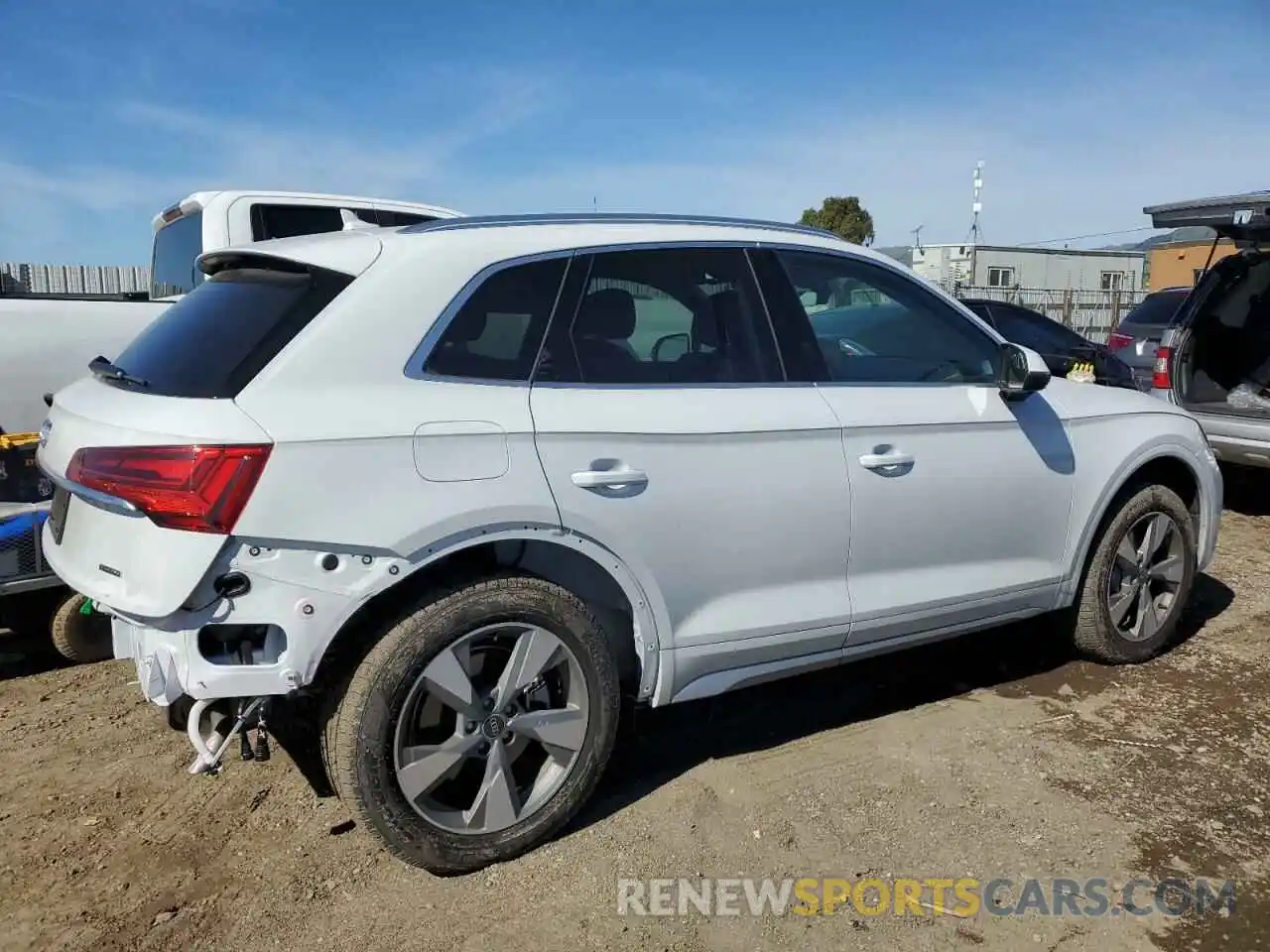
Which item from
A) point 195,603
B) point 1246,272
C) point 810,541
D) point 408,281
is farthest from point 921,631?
point 1246,272

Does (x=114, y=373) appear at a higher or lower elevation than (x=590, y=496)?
higher

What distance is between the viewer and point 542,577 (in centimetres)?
289

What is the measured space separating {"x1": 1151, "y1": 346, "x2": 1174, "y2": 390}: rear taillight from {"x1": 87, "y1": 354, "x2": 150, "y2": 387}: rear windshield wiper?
7.07 m

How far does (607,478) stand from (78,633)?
2520 mm

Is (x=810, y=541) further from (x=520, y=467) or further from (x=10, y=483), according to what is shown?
(x=10, y=483)

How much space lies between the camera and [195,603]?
242 cm

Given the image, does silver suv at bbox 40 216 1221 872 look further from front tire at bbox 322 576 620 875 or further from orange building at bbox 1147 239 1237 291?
orange building at bbox 1147 239 1237 291

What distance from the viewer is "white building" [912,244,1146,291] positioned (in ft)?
94.9

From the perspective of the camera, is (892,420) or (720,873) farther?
(892,420)

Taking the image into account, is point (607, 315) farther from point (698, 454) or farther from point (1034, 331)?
point (1034, 331)

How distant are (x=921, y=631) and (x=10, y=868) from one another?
300cm

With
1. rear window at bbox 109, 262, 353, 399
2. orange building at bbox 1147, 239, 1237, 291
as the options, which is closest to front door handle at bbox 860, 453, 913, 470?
rear window at bbox 109, 262, 353, 399

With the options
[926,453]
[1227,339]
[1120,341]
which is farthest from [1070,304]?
[926,453]

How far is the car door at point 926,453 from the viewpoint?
11.1 ft
